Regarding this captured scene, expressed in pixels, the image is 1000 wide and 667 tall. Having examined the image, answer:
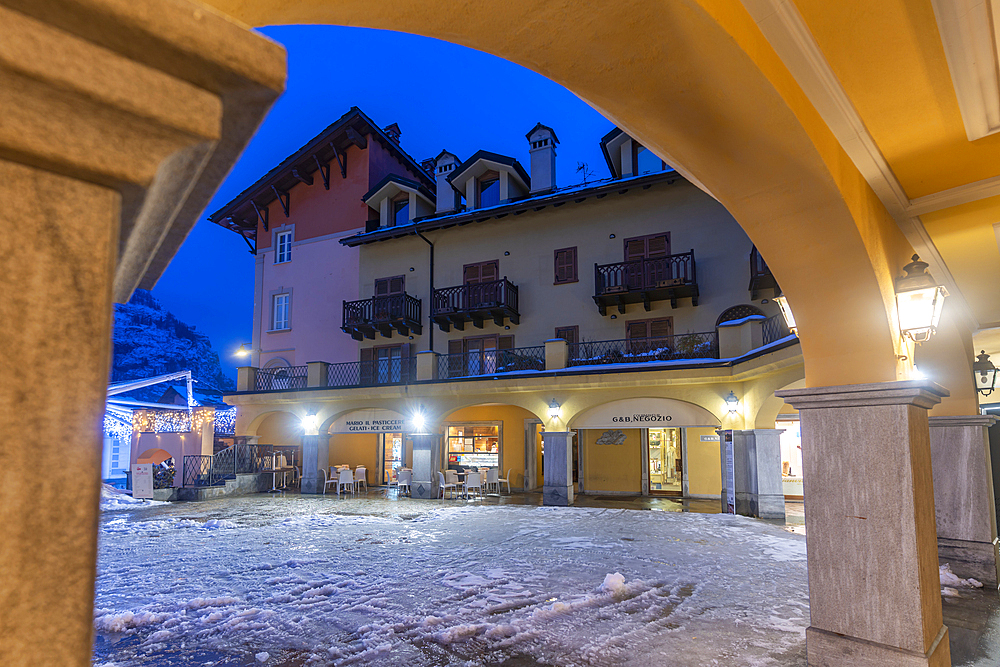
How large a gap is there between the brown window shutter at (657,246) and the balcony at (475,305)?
4702 mm

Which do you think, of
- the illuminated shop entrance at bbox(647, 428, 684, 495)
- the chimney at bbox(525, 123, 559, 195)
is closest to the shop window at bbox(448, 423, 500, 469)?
the illuminated shop entrance at bbox(647, 428, 684, 495)

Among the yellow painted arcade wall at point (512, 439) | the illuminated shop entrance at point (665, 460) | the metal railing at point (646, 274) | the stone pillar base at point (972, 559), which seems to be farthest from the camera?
the yellow painted arcade wall at point (512, 439)

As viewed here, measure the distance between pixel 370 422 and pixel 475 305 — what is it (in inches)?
211

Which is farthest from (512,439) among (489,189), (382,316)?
(489,189)

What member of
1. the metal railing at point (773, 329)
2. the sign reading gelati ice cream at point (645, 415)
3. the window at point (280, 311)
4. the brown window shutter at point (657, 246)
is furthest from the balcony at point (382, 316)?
the metal railing at point (773, 329)

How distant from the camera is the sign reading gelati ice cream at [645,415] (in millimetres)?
14219

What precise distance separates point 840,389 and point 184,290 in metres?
203

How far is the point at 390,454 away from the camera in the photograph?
2169 centimetres

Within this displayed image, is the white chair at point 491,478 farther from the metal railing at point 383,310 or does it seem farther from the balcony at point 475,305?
the metal railing at point 383,310

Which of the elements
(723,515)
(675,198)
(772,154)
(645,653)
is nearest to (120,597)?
(645,653)

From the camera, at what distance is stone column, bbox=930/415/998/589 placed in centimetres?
698

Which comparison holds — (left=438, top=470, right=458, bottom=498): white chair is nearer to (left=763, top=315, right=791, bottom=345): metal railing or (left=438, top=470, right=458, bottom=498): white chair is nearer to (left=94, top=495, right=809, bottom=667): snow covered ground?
(left=94, top=495, right=809, bottom=667): snow covered ground

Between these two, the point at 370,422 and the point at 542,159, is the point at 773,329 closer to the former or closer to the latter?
the point at 542,159

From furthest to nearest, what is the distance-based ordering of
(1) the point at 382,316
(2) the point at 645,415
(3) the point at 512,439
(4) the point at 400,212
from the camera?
(4) the point at 400,212, (1) the point at 382,316, (3) the point at 512,439, (2) the point at 645,415
